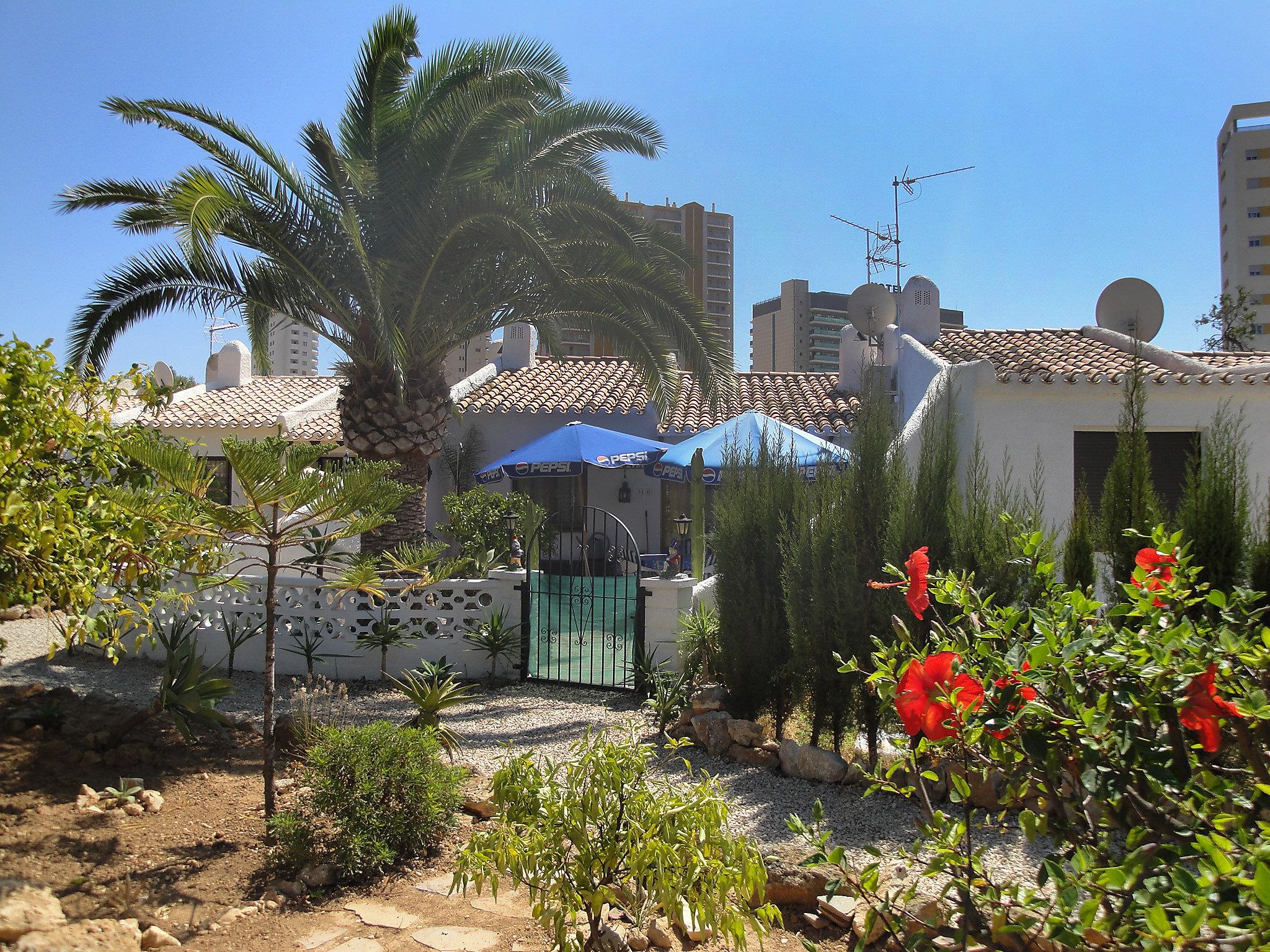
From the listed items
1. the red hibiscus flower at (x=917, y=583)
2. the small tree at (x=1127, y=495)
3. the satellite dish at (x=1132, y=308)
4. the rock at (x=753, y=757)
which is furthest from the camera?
the satellite dish at (x=1132, y=308)

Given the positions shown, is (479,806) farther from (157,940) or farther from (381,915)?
(157,940)

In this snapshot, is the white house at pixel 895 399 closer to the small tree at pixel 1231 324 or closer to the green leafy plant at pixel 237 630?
the green leafy plant at pixel 237 630

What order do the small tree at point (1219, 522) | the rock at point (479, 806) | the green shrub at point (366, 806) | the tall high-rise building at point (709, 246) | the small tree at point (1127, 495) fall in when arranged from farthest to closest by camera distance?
the tall high-rise building at point (709, 246) < the small tree at point (1127, 495) < the small tree at point (1219, 522) < the rock at point (479, 806) < the green shrub at point (366, 806)

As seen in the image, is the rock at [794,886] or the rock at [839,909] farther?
the rock at [794,886]

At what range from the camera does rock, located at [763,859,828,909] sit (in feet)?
14.4

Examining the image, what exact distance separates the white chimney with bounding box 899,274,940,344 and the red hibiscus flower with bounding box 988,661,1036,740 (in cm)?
1503

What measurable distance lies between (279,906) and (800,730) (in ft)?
14.9


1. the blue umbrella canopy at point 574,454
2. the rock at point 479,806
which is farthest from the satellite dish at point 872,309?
the rock at point 479,806

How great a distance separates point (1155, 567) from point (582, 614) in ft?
21.8

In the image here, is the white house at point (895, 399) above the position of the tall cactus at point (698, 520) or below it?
above

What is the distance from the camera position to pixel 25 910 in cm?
377

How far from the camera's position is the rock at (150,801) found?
539cm

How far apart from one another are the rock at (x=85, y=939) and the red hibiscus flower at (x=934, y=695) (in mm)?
3501

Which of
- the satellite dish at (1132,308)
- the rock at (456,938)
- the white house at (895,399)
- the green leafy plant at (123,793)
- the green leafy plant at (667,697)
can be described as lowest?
the rock at (456,938)
